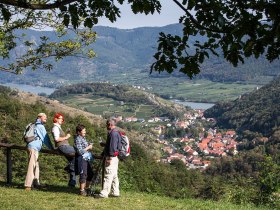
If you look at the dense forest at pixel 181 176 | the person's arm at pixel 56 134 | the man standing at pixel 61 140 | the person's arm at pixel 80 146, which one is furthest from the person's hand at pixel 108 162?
the dense forest at pixel 181 176

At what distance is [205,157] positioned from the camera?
5044 inches

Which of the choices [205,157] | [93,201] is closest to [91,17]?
[93,201]

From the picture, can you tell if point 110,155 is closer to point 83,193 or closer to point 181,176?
point 83,193

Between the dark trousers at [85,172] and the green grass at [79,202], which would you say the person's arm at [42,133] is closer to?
the dark trousers at [85,172]

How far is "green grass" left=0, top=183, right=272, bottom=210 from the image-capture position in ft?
27.9

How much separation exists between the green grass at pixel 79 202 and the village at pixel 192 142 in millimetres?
103588

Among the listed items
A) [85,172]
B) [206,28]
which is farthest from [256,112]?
[206,28]

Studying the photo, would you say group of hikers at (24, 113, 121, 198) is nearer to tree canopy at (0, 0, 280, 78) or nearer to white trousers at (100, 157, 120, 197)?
white trousers at (100, 157, 120, 197)

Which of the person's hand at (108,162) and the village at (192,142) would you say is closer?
the person's hand at (108,162)

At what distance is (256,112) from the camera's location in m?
169

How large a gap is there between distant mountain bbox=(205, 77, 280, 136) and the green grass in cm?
13610

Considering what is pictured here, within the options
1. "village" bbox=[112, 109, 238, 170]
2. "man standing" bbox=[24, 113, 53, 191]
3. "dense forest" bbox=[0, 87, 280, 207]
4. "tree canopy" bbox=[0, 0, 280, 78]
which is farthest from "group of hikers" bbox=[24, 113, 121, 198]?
"village" bbox=[112, 109, 238, 170]

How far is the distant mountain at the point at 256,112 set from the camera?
148750 millimetres

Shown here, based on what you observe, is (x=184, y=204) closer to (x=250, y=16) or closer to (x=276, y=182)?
(x=276, y=182)
